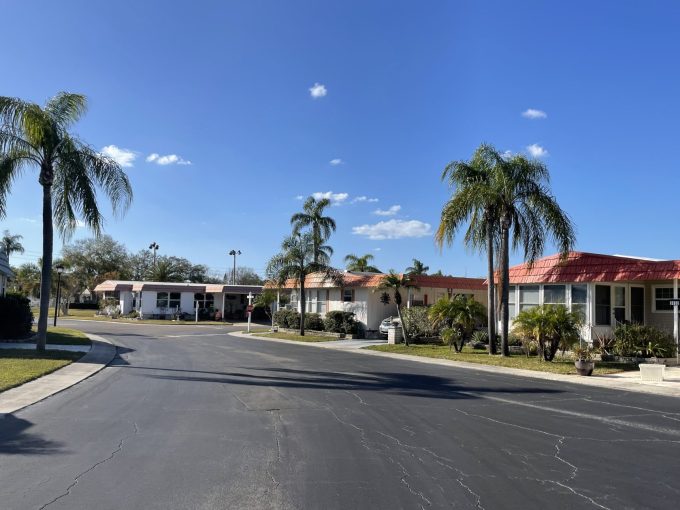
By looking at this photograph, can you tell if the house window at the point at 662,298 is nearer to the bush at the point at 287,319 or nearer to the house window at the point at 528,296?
the house window at the point at 528,296

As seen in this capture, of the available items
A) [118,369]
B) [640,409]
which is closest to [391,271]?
[118,369]

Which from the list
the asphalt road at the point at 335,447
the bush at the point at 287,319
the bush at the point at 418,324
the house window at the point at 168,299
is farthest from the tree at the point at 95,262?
the asphalt road at the point at 335,447

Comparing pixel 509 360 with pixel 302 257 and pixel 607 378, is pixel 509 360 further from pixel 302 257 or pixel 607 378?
pixel 302 257

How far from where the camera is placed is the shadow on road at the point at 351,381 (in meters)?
13.0

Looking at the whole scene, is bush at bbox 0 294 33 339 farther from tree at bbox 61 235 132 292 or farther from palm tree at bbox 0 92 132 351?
tree at bbox 61 235 132 292

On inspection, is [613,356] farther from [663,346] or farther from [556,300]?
[556,300]

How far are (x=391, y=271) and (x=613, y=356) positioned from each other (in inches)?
464

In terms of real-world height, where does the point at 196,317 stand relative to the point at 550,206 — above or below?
below

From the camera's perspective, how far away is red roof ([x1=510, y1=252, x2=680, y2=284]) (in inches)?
758

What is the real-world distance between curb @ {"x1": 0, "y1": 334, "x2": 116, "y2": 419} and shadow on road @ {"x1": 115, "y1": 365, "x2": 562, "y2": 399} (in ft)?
4.75

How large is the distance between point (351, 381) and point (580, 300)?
12191mm

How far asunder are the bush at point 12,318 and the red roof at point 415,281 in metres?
16.8

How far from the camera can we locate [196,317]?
5069cm

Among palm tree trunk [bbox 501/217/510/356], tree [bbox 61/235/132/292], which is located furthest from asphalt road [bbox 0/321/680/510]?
tree [bbox 61/235/132/292]
